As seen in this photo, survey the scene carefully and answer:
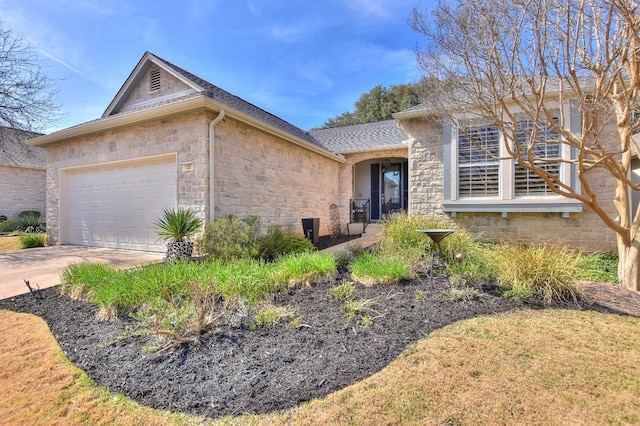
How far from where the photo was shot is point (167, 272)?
4.37m

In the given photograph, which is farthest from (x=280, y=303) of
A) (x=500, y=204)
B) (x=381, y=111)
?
(x=381, y=111)

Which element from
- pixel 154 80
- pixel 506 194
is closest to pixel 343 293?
pixel 506 194

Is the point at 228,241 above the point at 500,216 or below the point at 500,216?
below

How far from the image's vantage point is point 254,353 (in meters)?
2.76

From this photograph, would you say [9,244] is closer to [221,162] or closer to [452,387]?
[221,162]

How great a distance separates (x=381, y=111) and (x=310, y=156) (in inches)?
670

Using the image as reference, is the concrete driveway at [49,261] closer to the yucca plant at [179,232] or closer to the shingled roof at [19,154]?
the yucca plant at [179,232]

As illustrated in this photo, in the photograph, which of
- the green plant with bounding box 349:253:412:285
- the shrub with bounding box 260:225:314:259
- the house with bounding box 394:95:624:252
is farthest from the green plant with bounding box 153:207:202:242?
the house with bounding box 394:95:624:252

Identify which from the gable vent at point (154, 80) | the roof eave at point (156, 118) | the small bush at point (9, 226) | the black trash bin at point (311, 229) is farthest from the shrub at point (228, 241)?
the small bush at point (9, 226)

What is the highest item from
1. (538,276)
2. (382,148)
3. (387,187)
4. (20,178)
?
(382,148)

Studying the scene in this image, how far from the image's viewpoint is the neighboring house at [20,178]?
14.7 meters

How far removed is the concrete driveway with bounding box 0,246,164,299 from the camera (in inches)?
204

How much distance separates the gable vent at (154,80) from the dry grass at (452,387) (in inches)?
343

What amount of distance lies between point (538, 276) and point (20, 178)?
21773 mm
